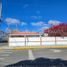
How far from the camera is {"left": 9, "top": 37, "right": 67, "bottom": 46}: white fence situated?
3997 cm

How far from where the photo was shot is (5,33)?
7931 cm

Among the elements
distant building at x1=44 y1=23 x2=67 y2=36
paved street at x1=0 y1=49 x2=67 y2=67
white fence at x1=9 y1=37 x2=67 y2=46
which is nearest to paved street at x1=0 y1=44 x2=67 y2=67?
paved street at x1=0 y1=49 x2=67 y2=67

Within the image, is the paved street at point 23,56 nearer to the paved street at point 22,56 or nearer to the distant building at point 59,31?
the paved street at point 22,56

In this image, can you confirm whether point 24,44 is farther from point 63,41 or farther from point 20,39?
point 63,41

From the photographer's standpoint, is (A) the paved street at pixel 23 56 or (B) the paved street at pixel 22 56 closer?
(A) the paved street at pixel 23 56

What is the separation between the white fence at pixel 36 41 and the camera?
131ft

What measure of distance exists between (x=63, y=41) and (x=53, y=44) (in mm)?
1915

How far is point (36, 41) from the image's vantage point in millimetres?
41188

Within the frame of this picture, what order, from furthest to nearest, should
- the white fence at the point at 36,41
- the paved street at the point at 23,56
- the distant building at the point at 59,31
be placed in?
the distant building at the point at 59,31, the white fence at the point at 36,41, the paved street at the point at 23,56

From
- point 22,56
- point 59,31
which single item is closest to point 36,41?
point 59,31

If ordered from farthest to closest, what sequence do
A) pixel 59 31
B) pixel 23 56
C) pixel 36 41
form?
pixel 59 31, pixel 36 41, pixel 23 56

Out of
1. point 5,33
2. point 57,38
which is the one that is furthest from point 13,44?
point 5,33

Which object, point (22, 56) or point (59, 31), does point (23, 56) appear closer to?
point (22, 56)

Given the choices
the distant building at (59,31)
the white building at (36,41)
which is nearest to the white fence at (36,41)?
the white building at (36,41)
